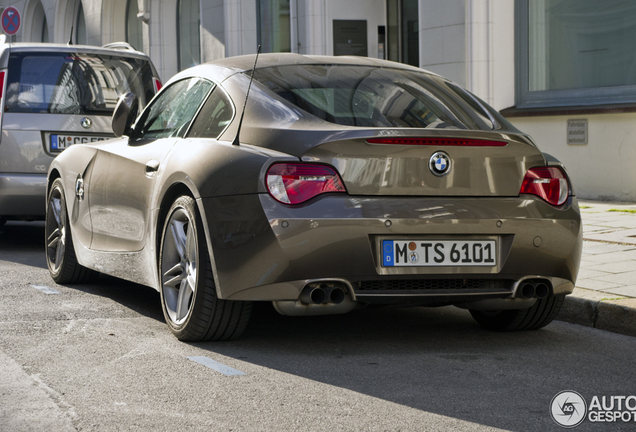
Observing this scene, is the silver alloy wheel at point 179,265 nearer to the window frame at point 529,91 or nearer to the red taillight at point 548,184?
the red taillight at point 548,184

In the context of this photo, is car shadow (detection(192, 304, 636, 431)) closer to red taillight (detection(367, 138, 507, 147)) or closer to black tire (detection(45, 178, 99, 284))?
red taillight (detection(367, 138, 507, 147))

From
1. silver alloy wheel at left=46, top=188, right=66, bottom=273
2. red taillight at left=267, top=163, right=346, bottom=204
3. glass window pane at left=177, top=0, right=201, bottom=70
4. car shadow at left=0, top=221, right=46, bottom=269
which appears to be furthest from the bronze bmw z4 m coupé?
glass window pane at left=177, top=0, right=201, bottom=70

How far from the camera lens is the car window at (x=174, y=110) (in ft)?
17.0

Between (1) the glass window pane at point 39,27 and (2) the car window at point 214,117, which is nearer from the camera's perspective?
(2) the car window at point 214,117

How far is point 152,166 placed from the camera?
5.12 m

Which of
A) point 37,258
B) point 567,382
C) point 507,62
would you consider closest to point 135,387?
point 567,382

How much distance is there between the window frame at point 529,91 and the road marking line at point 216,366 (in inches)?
321

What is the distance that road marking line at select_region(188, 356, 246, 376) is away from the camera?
411 cm

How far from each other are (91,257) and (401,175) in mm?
2550

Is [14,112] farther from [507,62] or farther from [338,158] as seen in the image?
[507,62]

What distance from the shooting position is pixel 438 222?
14.1 feet

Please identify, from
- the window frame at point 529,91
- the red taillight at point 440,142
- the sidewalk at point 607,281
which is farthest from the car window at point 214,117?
the window frame at point 529,91

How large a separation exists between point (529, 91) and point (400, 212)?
28.5 feet

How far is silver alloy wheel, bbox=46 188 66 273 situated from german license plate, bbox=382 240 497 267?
10.0ft
